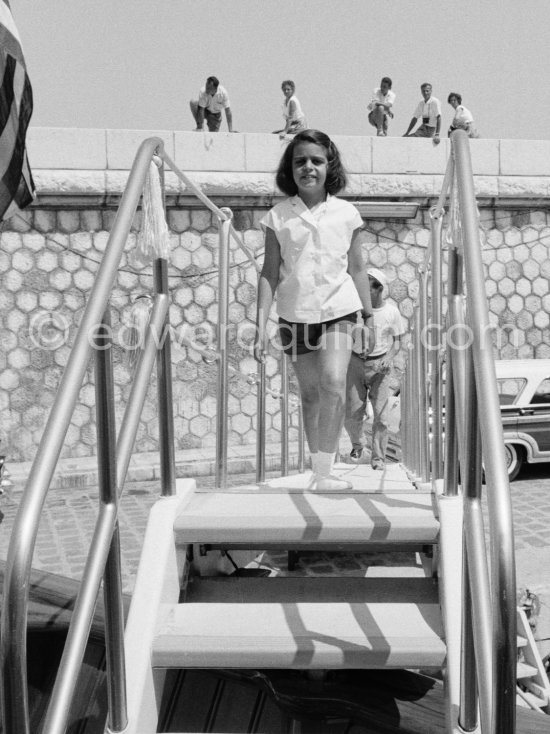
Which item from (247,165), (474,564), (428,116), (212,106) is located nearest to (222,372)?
(474,564)

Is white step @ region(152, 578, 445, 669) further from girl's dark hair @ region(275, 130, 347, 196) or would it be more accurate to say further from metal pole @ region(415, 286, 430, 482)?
girl's dark hair @ region(275, 130, 347, 196)

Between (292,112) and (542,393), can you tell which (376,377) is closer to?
(542,393)

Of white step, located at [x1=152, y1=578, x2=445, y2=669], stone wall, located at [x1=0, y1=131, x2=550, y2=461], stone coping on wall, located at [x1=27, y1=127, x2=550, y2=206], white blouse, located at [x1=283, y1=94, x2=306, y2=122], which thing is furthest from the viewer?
white blouse, located at [x1=283, y1=94, x2=306, y2=122]

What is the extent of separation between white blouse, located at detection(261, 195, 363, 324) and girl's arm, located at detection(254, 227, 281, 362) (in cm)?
2

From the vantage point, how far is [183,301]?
30.5 feet

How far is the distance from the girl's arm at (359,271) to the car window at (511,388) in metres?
4.98

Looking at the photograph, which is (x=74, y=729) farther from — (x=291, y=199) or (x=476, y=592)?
(x=291, y=199)

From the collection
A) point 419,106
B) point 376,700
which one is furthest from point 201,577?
point 419,106

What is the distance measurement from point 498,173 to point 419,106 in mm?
2044

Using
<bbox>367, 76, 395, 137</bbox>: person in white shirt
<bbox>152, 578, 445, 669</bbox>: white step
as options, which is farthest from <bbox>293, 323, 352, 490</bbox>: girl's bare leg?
<bbox>367, 76, 395, 137</bbox>: person in white shirt

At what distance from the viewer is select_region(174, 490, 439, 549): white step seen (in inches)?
78.1

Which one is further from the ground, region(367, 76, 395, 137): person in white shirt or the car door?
region(367, 76, 395, 137): person in white shirt

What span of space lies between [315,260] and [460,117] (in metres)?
9.57

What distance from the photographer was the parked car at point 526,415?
7586mm
